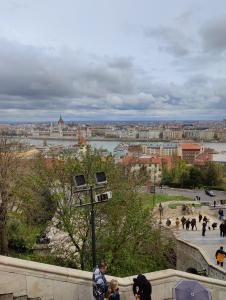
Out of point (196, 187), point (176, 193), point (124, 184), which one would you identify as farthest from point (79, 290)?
point (196, 187)

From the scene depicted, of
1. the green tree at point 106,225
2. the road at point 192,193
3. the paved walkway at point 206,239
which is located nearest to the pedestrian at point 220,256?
the paved walkway at point 206,239

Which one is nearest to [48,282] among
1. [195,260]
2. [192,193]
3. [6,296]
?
[6,296]

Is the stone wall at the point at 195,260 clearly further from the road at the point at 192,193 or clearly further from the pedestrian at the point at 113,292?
the road at the point at 192,193

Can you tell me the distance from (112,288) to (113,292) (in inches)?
2.5

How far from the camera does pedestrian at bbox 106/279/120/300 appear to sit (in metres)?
6.31

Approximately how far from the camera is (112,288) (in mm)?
6383

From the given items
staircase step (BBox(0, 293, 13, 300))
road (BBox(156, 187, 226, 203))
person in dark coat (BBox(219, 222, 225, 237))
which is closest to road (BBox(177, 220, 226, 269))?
A: person in dark coat (BBox(219, 222, 225, 237))

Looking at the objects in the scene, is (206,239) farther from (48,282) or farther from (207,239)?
(48,282)

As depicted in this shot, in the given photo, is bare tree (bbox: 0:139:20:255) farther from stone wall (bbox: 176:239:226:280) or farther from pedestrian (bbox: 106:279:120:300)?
pedestrian (bbox: 106:279:120:300)

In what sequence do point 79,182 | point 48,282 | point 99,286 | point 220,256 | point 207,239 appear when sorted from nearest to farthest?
point 99,286
point 48,282
point 79,182
point 220,256
point 207,239

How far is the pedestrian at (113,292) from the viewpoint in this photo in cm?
631

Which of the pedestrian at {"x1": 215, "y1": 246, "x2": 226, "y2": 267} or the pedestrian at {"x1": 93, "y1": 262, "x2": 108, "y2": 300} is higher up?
the pedestrian at {"x1": 93, "y1": 262, "x2": 108, "y2": 300}

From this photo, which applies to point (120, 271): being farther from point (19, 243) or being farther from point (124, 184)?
point (19, 243)

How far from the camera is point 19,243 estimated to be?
18516 mm
